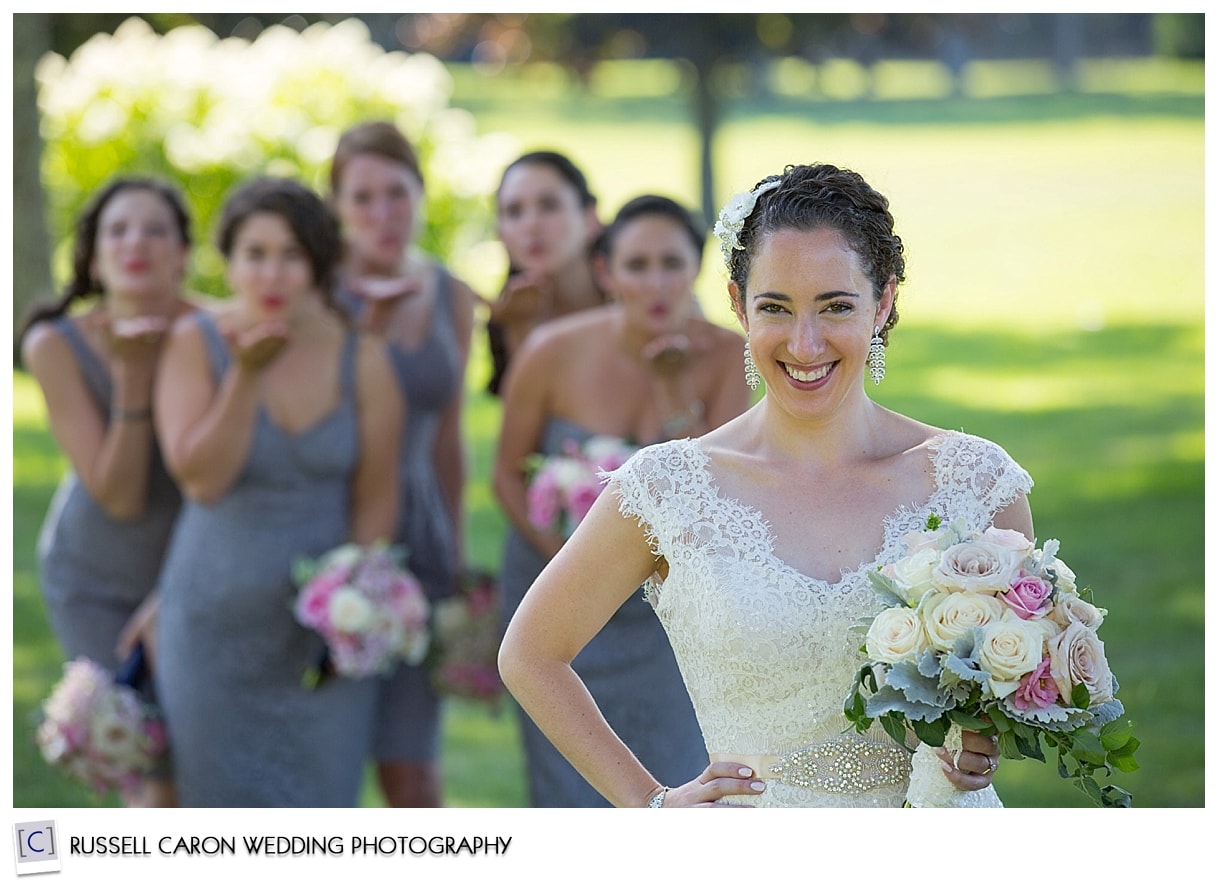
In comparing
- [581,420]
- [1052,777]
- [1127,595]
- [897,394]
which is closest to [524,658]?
[581,420]

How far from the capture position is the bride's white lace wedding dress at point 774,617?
10.0ft

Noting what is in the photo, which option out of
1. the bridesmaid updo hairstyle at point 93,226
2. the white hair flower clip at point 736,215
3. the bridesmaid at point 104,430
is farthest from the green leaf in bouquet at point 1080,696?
the bridesmaid updo hairstyle at point 93,226

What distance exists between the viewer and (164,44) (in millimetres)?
13836

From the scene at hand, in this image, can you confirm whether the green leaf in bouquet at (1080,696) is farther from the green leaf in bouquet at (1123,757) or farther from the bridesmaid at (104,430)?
the bridesmaid at (104,430)

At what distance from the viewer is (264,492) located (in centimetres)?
531

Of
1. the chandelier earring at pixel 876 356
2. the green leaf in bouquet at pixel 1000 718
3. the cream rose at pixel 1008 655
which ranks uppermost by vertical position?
the chandelier earring at pixel 876 356

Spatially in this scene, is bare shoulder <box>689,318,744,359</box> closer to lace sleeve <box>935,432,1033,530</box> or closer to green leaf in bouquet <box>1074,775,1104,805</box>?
lace sleeve <box>935,432,1033,530</box>

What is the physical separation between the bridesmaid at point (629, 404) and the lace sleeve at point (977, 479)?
1962 millimetres

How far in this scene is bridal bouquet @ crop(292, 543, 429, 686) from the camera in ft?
Answer: 17.2

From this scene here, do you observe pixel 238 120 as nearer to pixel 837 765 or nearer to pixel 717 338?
pixel 717 338

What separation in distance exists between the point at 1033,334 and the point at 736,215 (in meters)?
14.2
